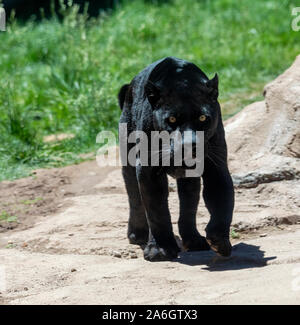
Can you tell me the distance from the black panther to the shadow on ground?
92mm

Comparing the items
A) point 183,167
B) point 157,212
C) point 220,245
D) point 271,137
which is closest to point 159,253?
point 157,212

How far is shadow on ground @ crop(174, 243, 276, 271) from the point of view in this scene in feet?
15.8

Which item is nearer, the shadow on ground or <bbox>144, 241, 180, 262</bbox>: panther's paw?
the shadow on ground

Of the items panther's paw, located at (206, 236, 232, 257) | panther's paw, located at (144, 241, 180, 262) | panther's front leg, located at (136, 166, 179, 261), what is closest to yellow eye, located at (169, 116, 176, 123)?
panther's front leg, located at (136, 166, 179, 261)

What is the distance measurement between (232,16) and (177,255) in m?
8.58

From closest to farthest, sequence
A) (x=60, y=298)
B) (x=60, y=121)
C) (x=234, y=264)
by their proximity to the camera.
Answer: (x=60, y=298) < (x=234, y=264) < (x=60, y=121)

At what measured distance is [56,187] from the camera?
7785 mm

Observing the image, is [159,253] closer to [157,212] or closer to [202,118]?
[157,212]

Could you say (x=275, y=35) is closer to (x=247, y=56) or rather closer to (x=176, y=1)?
(x=247, y=56)

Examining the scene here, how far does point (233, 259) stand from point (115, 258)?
38.5 inches

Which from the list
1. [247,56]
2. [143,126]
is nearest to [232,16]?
[247,56]

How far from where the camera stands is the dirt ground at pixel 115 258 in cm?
418

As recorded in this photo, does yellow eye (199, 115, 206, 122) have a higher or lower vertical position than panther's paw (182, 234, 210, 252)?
higher

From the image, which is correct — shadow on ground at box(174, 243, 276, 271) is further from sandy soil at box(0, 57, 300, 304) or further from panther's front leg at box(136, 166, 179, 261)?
panther's front leg at box(136, 166, 179, 261)
